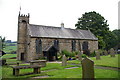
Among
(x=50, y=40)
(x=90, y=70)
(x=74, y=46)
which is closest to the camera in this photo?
(x=90, y=70)

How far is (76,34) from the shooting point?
1344 inches

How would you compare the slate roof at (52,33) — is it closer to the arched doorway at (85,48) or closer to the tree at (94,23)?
the arched doorway at (85,48)

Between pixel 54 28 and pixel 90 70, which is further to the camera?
pixel 54 28

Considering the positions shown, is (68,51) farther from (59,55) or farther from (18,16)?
(18,16)

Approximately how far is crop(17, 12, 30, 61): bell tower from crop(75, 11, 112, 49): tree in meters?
25.3

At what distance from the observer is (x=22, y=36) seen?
27.1 m

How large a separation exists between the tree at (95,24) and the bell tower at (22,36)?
25340 mm

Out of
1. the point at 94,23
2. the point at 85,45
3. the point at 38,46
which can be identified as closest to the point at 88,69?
the point at 38,46

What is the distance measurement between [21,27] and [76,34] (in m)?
15.1

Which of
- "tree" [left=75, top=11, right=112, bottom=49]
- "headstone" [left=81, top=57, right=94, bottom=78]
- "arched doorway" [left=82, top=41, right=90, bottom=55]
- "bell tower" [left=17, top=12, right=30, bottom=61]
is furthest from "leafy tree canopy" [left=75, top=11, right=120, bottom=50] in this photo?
"headstone" [left=81, top=57, right=94, bottom=78]

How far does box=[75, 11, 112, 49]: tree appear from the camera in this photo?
4422 cm

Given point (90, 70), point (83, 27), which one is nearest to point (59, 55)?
point (90, 70)

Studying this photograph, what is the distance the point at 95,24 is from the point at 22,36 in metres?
28.9

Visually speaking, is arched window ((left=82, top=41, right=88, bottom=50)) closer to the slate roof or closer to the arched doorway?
the arched doorway
